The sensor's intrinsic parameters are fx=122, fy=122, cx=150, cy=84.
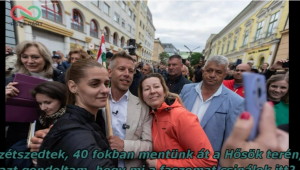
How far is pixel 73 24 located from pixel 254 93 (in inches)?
605

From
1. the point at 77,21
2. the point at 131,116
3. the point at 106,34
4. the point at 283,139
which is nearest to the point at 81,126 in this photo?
the point at 131,116

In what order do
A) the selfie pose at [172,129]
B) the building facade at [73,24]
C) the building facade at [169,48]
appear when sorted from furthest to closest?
the building facade at [169,48] < the building facade at [73,24] < the selfie pose at [172,129]

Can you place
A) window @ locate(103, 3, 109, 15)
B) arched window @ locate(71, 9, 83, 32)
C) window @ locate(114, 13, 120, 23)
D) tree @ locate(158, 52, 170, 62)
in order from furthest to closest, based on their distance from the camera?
tree @ locate(158, 52, 170, 62)
window @ locate(114, 13, 120, 23)
window @ locate(103, 3, 109, 15)
arched window @ locate(71, 9, 83, 32)

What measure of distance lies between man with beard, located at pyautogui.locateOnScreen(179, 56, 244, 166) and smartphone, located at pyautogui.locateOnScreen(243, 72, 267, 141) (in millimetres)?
1361

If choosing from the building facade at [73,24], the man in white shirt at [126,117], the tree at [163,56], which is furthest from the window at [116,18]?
the tree at [163,56]

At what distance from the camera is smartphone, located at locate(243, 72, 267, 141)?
341mm

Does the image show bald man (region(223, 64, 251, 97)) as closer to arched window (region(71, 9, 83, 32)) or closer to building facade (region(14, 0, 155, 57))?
building facade (region(14, 0, 155, 57))

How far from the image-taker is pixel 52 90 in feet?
4.88

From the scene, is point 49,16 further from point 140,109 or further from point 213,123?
point 213,123

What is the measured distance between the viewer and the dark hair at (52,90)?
147 cm

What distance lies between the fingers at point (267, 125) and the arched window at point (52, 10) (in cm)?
1347

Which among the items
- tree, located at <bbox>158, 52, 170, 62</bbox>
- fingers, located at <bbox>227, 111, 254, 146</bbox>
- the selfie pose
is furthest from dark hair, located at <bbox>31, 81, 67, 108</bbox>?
tree, located at <bbox>158, 52, 170, 62</bbox>

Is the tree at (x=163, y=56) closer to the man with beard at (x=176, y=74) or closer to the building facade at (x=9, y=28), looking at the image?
the building facade at (x=9, y=28)

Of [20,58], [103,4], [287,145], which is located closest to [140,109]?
[287,145]
